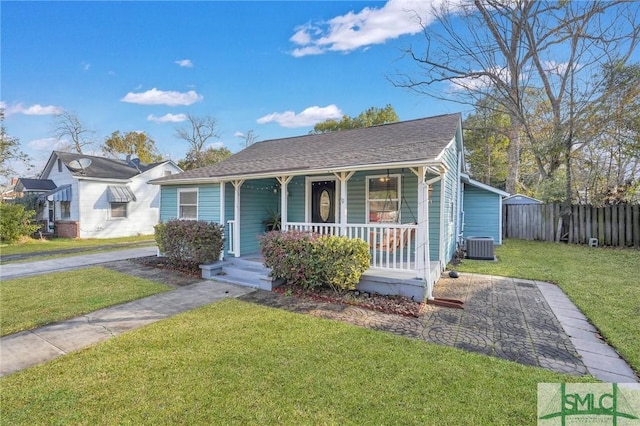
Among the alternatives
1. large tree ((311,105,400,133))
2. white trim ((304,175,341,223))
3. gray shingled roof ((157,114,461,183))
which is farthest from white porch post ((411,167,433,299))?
large tree ((311,105,400,133))

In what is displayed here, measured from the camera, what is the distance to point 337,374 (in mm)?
3090

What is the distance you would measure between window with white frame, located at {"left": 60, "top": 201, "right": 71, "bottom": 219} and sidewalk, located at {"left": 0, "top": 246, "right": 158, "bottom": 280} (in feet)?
25.7

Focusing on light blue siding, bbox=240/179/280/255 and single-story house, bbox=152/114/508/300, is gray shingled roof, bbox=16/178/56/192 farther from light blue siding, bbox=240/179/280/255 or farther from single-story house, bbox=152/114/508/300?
light blue siding, bbox=240/179/280/255

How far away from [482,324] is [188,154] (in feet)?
110

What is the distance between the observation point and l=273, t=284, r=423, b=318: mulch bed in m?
5.07

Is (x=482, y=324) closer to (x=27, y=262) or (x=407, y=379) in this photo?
(x=407, y=379)

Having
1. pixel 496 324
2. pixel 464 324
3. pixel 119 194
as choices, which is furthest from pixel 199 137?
pixel 496 324

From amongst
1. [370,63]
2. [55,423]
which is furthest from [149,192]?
[55,423]

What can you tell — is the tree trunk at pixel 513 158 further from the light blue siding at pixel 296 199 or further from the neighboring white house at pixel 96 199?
the neighboring white house at pixel 96 199

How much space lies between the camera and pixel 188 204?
9531mm

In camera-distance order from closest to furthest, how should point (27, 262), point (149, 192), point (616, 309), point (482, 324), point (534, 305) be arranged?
point (482, 324) < point (616, 309) < point (534, 305) < point (27, 262) < point (149, 192)

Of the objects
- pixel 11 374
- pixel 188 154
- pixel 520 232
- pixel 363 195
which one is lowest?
pixel 11 374

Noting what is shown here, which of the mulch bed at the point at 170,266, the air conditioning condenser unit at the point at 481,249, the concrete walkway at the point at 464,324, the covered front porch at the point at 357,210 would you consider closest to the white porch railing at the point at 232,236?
the covered front porch at the point at 357,210

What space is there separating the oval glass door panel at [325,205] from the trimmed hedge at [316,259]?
2835 millimetres
